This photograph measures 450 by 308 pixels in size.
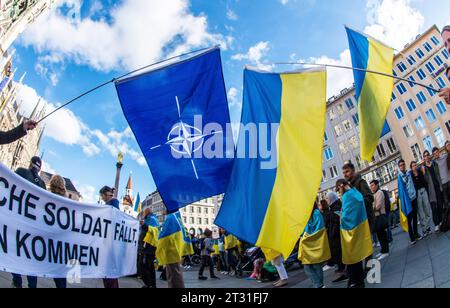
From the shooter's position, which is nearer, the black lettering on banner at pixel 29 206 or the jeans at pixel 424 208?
the black lettering on banner at pixel 29 206

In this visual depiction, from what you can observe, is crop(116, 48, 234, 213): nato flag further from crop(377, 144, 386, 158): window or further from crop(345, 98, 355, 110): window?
crop(345, 98, 355, 110): window

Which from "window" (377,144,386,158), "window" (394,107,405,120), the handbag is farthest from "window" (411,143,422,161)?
the handbag

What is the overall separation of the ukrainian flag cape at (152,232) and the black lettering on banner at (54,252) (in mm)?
3278

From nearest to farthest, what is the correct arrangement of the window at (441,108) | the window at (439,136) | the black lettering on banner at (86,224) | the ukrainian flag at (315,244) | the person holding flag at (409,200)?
the black lettering on banner at (86,224), the ukrainian flag at (315,244), the person holding flag at (409,200), the window at (439,136), the window at (441,108)

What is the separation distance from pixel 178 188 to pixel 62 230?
1587mm

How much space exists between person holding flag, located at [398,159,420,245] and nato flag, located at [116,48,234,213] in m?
5.54

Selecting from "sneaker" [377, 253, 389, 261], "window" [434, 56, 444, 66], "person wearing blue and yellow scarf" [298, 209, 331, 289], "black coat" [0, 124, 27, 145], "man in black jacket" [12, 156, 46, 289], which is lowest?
"sneaker" [377, 253, 389, 261]

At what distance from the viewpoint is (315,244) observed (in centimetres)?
501

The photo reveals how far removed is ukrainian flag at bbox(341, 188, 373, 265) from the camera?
13.5 feet

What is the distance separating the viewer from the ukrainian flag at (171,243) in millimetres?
5262

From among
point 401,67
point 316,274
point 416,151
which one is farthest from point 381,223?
point 401,67

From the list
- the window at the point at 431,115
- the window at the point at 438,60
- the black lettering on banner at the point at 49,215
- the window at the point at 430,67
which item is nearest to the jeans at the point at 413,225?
the black lettering on banner at the point at 49,215

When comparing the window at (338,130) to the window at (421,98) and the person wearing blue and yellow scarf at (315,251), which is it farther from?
the person wearing blue and yellow scarf at (315,251)
